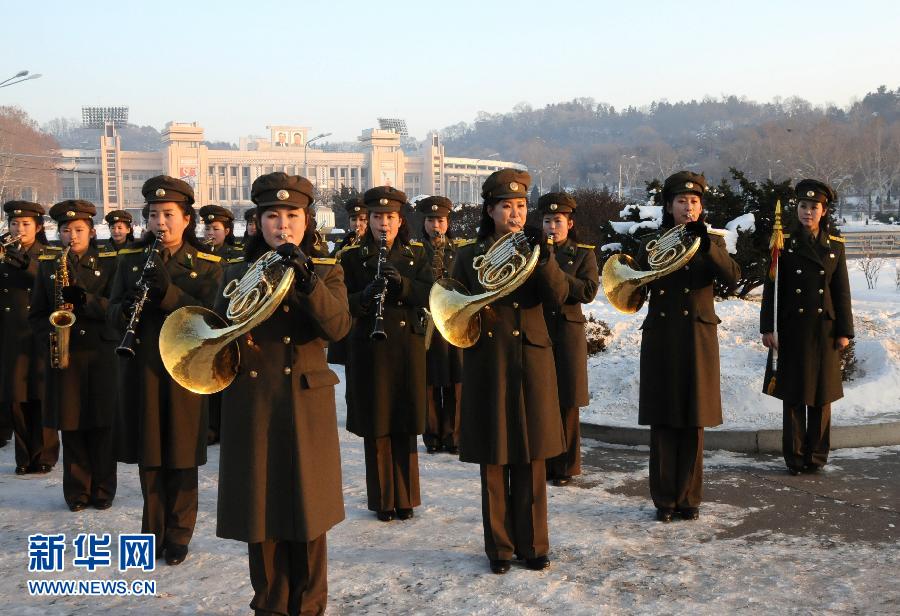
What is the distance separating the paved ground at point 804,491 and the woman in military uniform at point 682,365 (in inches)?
19.6

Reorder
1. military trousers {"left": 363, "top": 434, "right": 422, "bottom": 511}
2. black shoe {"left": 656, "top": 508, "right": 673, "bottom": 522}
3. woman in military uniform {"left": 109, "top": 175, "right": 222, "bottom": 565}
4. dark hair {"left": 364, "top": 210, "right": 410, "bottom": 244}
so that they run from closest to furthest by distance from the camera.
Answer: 1. woman in military uniform {"left": 109, "top": 175, "right": 222, "bottom": 565}
2. black shoe {"left": 656, "top": 508, "right": 673, "bottom": 522}
3. military trousers {"left": 363, "top": 434, "right": 422, "bottom": 511}
4. dark hair {"left": 364, "top": 210, "right": 410, "bottom": 244}

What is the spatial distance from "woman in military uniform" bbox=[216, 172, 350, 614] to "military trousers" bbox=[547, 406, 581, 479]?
3325mm

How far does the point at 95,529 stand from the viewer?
6.75 metres

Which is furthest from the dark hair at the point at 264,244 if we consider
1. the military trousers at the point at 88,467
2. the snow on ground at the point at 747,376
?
the snow on ground at the point at 747,376

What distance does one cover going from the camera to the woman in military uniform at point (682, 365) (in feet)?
21.8

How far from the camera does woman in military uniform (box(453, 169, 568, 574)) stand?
565 cm

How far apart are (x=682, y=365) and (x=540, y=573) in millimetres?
1957

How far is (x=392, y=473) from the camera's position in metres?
7.00

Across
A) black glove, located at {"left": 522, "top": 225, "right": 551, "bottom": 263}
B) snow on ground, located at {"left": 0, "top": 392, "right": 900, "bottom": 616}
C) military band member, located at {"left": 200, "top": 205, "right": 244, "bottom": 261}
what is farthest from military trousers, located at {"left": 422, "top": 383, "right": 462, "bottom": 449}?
black glove, located at {"left": 522, "top": 225, "right": 551, "bottom": 263}

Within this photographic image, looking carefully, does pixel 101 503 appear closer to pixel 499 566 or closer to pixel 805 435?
pixel 499 566

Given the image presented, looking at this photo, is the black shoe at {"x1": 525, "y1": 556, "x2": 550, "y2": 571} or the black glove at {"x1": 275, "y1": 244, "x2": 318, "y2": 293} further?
the black shoe at {"x1": 525, "y1": 556, "x2": 550, "y2": 571}

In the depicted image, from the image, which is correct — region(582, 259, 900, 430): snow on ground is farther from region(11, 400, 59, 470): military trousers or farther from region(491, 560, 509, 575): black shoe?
region(11, 400, 59, 470): military trousers

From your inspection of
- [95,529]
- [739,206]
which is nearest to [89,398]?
[95,529]

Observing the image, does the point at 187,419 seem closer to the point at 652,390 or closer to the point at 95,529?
the point at 95,529
